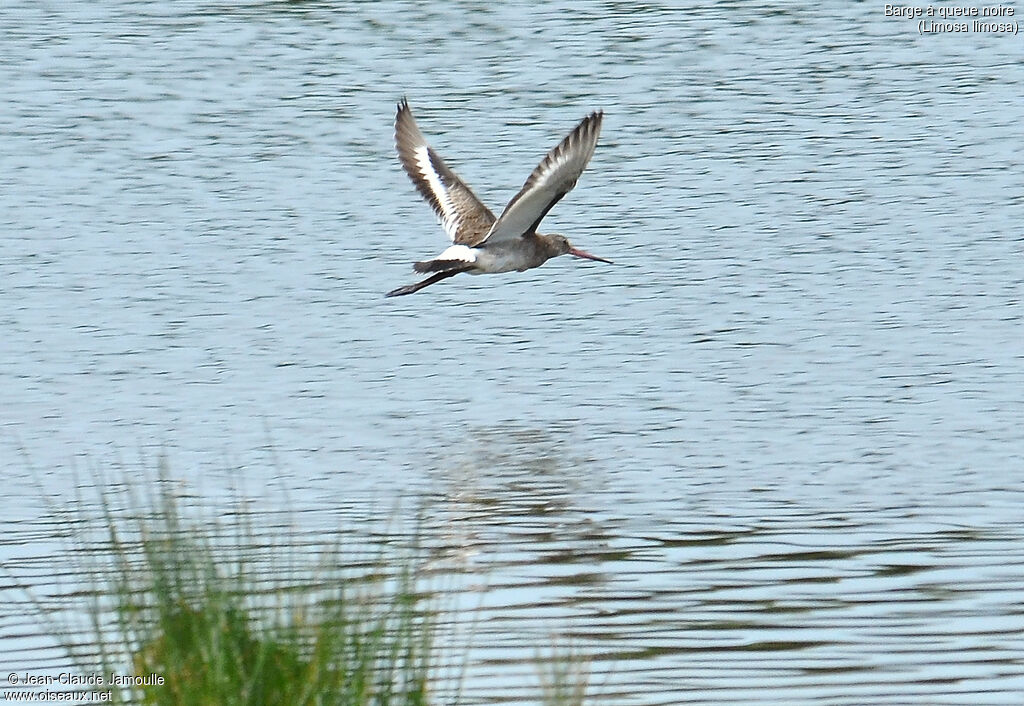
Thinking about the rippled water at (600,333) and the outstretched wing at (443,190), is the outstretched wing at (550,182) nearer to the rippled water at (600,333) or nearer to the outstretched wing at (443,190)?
the outstretched wing at (443,190)

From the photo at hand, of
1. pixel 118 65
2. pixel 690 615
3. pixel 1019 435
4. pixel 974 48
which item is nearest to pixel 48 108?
pixel 118 65

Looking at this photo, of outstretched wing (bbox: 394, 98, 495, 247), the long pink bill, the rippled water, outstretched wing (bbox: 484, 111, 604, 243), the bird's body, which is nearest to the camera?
the rippled water

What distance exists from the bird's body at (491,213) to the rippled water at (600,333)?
457 millimetres

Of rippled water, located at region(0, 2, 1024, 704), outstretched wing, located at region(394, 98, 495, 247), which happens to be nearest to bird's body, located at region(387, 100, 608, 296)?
outstretched wing, located at region(394, 98, 495, 247)

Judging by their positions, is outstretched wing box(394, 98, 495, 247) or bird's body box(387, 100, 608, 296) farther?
outstretched wing box(394, 98, 495, 247)

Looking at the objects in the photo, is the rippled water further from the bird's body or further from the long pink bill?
the bird's body

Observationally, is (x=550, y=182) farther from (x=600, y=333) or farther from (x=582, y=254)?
(x=582, y=254)

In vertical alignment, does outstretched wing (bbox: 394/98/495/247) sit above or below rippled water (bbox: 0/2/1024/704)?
above

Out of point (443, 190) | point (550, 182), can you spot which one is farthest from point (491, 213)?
point (550, 182)

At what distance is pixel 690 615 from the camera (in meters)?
7.11

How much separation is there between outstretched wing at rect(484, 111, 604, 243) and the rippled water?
0.67 m

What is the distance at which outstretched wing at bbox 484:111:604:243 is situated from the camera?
10.5 metres

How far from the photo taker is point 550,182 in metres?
10.8

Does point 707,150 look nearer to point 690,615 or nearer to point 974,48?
point 974,48
